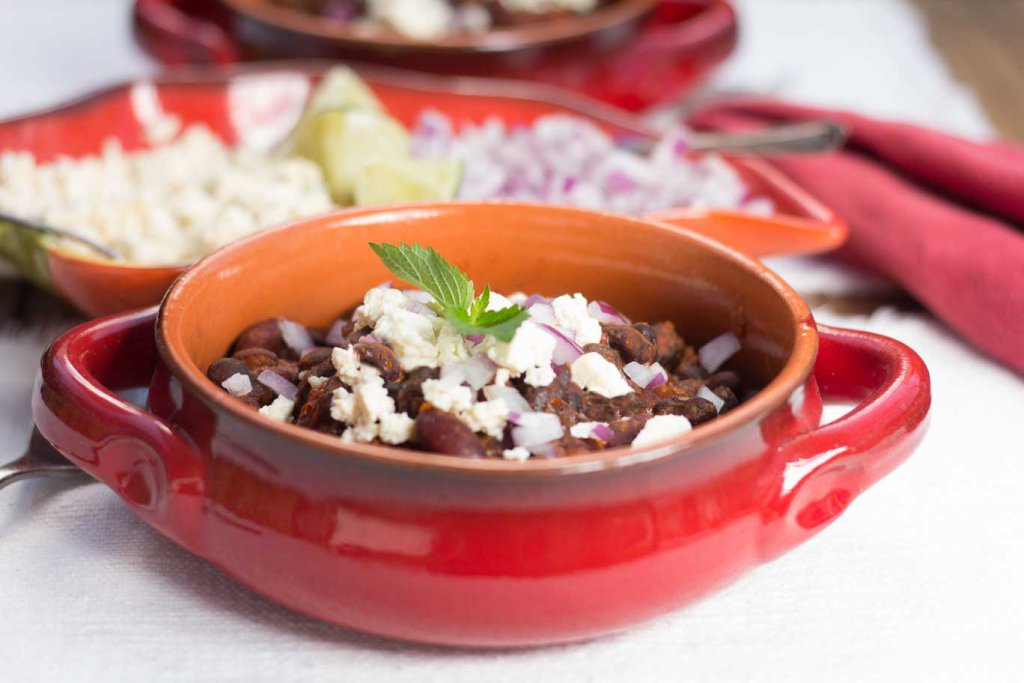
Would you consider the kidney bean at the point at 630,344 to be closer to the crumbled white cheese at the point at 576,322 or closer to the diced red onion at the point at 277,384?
the crumbled white cheese at the point at 576,322

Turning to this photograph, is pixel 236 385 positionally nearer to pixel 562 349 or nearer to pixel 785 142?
pixel 562 349

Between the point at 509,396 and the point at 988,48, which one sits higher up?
the point at 509,396

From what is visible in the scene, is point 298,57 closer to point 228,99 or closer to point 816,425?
point 228,99

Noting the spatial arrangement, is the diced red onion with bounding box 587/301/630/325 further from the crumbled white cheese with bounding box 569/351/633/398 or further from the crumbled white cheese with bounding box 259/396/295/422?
the crumbled white cheese with bounding box 259/396/295/422

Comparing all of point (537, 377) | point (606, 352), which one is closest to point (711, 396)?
point (606, 352)

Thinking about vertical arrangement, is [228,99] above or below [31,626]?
above

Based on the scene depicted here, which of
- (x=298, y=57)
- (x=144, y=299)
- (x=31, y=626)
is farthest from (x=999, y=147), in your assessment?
(x=31, y=626)

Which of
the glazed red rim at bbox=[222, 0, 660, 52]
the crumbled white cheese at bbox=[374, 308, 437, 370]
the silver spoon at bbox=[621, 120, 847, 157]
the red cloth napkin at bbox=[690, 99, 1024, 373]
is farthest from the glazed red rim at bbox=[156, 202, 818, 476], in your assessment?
the glazed red rim at bbox=[222, 0, 660, 52]
